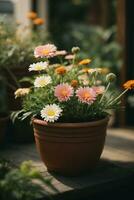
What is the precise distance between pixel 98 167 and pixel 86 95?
67 centimetres

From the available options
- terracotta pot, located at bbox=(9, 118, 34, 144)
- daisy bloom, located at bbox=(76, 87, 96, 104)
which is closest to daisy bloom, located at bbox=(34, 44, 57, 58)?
daisy bloom, located at bbox=(76, 87, 96, 104)

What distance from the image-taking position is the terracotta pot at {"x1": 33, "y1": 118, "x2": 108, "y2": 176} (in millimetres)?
3531

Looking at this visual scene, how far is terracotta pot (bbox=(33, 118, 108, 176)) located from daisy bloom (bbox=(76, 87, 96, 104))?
0.16 metres

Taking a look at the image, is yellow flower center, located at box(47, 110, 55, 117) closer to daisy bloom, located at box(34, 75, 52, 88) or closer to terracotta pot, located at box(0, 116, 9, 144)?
daisy bloom, located at box(34, 75, 52, 88)

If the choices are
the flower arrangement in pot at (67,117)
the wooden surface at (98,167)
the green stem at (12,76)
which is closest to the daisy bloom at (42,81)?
Answer: the flower arrangement in pot at (67,117)

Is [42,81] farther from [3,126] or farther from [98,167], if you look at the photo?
[3,126]

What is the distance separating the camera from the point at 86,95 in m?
3.48

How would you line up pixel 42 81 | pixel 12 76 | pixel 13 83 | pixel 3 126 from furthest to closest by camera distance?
pixel 13 83 → pixel 12 76 → pixel 3 126 → pixel 42 81

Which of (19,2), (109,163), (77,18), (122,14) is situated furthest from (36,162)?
(77,18)

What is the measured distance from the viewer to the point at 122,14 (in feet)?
17.7

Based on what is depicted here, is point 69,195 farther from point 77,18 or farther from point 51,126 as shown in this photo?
point 77,18

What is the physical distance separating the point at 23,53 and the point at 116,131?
4.11 feet

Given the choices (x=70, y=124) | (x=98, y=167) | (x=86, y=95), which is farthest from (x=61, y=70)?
(x=98, y=167)

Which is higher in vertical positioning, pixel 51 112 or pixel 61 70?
pixel 61 70
